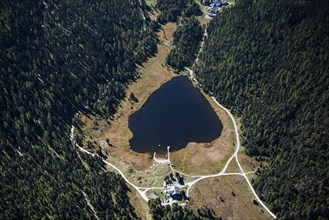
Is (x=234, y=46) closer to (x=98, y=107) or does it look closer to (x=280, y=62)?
(x=280, y=62)

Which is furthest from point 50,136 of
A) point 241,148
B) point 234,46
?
point 234,46

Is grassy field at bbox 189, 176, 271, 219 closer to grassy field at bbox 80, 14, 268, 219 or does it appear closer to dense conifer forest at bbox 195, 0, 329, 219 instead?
grassy field at bbox 80, 14, 268, 219

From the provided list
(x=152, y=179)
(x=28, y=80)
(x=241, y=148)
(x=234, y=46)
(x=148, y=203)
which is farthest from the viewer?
(x=234, y=46)

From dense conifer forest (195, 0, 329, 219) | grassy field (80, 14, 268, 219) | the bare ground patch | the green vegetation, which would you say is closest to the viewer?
the green vegetation

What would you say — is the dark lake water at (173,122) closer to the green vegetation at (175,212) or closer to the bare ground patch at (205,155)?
the bare ground patch at (205,155)

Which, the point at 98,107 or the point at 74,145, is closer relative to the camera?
the point at 74,145

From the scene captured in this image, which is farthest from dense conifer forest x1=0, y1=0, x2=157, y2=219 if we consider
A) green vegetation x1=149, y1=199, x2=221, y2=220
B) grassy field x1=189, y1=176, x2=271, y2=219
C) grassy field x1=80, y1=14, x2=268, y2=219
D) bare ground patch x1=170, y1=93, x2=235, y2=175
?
grassy field x1=189, y1=176, x2=271, y2=219

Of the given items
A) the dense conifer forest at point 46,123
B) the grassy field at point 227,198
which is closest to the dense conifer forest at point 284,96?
the grassy field at point 227,198
